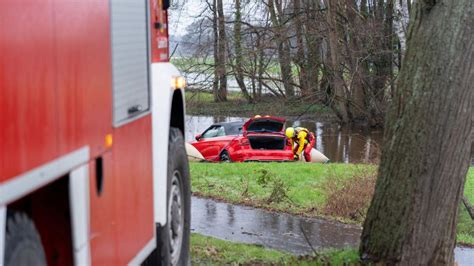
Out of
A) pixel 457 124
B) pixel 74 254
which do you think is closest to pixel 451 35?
pixel 457 124

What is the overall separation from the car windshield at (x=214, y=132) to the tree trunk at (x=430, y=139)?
23089mm

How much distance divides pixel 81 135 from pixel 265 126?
23.6 m

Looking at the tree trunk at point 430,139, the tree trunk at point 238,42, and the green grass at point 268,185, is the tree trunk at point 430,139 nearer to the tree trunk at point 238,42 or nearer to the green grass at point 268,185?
the green grass at point 268,185

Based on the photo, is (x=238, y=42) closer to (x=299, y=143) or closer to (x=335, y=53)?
(x=335, y=53)

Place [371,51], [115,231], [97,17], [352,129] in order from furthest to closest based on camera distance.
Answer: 1. [352,129]
2. [371,51]
3. [115,231]
4. [97,17]

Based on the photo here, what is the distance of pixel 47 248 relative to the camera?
2998 mm

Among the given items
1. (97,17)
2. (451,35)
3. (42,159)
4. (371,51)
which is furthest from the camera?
(371,51)

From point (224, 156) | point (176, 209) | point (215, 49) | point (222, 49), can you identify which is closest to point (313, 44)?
point (222, 49)

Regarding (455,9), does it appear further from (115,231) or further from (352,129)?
(352,129)

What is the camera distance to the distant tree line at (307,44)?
35.4 meters

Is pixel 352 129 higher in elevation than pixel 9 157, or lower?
lower

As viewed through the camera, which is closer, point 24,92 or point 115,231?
point 24,92

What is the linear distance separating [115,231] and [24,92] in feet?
4.00

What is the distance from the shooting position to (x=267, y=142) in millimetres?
25844
